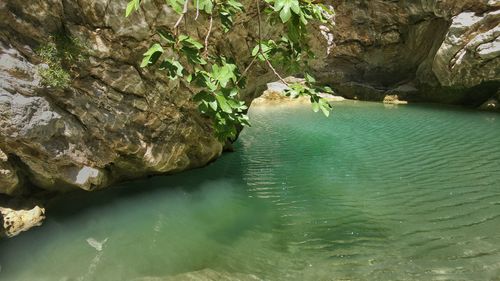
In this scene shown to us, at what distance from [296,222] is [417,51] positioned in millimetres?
29238

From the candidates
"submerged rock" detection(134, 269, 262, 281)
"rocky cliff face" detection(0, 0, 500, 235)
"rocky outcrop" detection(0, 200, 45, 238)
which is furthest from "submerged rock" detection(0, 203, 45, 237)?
"submerged rock" detection(134, 269, 262, 281)

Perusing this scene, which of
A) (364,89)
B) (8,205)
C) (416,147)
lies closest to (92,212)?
(8,205)

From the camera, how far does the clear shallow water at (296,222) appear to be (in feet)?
19.8

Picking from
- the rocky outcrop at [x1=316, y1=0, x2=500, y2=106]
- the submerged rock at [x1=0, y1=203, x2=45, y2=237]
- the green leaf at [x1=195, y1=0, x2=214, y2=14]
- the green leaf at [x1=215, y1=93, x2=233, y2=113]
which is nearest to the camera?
the green leaf at [x1=195, y1=0, x2=214, y2=14]

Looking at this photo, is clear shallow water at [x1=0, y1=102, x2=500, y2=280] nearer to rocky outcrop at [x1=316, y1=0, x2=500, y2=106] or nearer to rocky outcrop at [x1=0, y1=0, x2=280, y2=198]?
rocky outcrop at [x1=0, y1=0, x2=280, y2=198]

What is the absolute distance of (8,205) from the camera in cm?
822

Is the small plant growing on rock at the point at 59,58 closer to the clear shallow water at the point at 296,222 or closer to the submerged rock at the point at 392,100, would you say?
the clear shallow water at the point at 296,222

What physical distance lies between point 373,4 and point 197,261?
102ft

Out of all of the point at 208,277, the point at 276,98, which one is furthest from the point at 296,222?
the point at 276,98

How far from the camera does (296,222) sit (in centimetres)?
786

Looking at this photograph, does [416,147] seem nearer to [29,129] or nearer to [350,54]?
[29,129]

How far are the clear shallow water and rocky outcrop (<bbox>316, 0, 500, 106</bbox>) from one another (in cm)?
1287

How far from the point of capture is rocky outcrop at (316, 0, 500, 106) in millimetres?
23172

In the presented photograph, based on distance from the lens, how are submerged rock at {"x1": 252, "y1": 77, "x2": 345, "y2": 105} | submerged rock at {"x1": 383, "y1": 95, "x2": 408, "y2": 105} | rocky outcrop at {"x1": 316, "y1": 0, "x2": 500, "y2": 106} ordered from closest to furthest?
1. rocky outcrop at {"x1": 316, "y1": 0, "x2": 500, "y2": 106}
2. submerged rock at {"x1": 383, "y1": 95, "x2": 408, "y2": 105}
3. submerged rock at {"x1": 252, "y1": 77, "x2": 345, "y2": 105}
